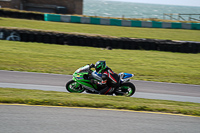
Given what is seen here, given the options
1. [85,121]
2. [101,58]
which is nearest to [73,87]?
[85,121]

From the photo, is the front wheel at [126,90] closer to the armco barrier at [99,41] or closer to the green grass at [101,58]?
the green grass at [101,58]

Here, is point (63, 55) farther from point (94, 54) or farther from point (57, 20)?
point (57, 20)

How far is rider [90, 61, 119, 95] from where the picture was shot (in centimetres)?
933

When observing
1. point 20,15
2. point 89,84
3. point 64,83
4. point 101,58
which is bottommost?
point 64,83

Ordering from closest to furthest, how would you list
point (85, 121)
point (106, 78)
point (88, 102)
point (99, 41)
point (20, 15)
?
1. point (85, 121)
2. point (88, 102)
3. point (106, 78)
4. point (99, 41)
5. point (20, 15)

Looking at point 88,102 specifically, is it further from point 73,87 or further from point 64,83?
point 64,83

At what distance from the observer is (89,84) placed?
31.6 feet

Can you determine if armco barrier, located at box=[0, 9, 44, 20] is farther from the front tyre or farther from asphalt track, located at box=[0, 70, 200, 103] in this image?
the front tyre

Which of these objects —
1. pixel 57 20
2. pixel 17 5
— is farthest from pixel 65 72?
pixel 17 5

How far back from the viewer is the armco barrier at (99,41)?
2059 cm

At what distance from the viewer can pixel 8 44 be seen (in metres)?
19.1

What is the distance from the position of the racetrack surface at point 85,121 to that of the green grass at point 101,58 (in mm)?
6327

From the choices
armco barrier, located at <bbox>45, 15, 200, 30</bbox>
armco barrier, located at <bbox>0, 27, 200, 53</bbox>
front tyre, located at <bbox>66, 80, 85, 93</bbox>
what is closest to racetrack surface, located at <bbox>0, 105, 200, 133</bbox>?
front tyre, located at <bbox>66, 80, 85, 93</bbox>

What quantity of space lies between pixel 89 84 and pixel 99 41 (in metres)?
11.5
